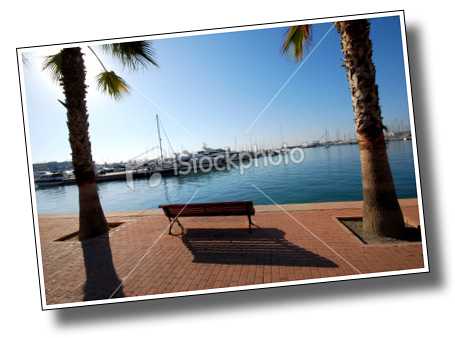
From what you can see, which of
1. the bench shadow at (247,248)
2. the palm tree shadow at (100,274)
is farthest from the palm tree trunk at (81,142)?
the bench shadow at (247,248)

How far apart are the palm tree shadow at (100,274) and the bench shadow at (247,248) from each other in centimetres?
113

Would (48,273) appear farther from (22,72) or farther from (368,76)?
(368,76)

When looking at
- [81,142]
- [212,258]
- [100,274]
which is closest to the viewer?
[100,274]

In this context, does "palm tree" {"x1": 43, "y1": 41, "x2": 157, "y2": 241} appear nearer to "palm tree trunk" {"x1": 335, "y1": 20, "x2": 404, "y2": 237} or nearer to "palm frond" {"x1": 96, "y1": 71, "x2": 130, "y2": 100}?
"palm frond" {"x1": 96, "y1": 71, "x2": 130, "y2": 100}

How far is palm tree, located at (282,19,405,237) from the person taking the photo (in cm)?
272

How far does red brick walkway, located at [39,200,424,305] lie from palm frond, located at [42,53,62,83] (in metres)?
2.34

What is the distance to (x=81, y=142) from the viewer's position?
3.98m

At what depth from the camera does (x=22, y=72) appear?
2191 mm

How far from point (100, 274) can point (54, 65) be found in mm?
3623

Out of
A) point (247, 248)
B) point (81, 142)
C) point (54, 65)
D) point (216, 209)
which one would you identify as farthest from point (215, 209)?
point (54, 65)

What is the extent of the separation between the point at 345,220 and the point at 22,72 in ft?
18.8

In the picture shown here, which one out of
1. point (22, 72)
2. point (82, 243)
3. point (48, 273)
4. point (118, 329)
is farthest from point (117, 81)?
point (118, 329)

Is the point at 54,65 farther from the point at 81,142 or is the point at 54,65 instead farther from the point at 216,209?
the point at 216,209

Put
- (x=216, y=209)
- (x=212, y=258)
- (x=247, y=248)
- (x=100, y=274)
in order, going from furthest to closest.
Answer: (x=216, y=209) < (x=247, y=248) < (x=212, y=258) < (x=100, y=274)
